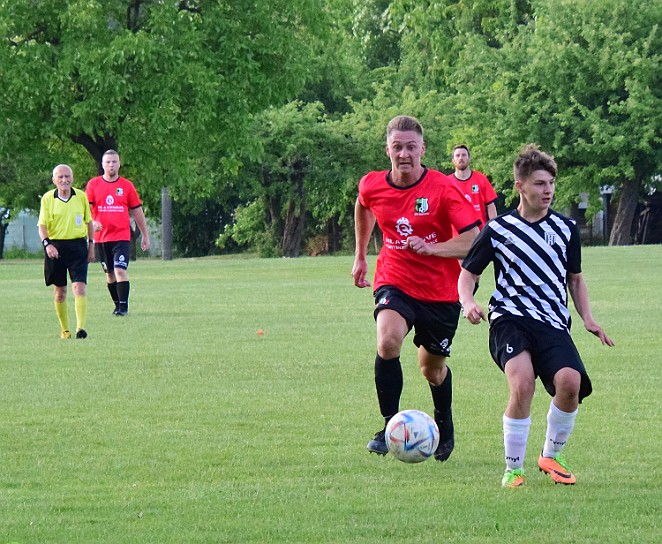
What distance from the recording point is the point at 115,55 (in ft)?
125

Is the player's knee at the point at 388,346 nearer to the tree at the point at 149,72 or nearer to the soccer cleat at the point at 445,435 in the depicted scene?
the soccer cleat at the point at 445,435

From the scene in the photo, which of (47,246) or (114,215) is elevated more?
(114,215)

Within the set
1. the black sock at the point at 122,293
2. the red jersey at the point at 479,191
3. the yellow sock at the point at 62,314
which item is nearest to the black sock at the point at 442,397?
the yellow sock at the point at 62,314

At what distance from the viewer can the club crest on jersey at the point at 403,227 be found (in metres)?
8.48

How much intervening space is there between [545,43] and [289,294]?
110 ft

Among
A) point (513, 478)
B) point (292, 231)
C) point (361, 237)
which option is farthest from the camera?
point (292, 231)

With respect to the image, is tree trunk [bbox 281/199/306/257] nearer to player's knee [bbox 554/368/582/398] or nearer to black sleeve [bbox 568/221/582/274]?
black sleeve [bbox 568/221/582/274]

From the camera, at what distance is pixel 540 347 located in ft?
23.8

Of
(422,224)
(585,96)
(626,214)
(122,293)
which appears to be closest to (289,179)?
(585,96)

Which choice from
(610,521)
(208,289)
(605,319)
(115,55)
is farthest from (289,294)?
(610,521)

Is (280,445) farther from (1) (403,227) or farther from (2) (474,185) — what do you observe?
(2) (474,185)

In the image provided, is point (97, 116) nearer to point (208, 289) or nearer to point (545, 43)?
point (208, 289)

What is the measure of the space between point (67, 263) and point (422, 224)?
8910 millimetres

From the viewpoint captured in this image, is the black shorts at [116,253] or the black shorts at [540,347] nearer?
the black shorts at [540,347]
